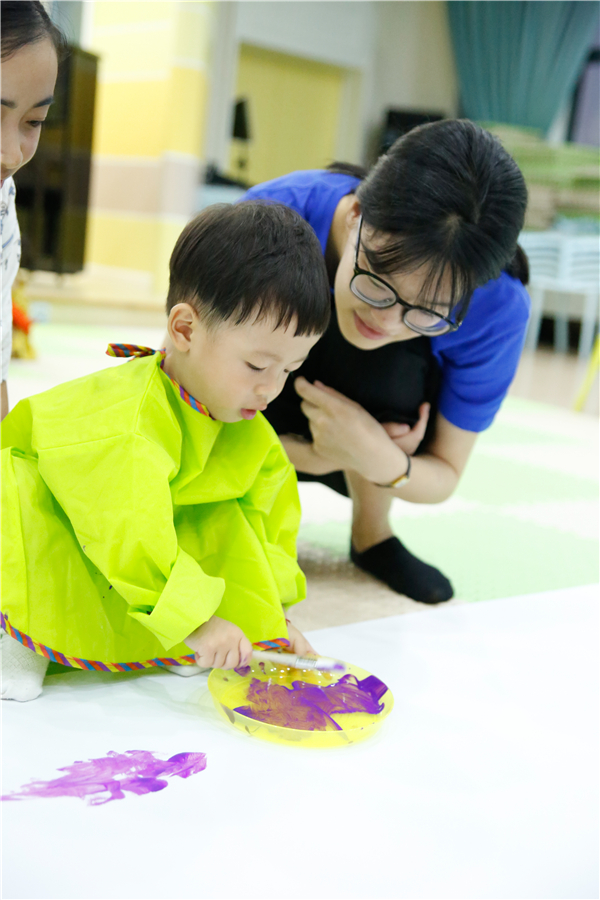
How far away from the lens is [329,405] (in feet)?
4.02

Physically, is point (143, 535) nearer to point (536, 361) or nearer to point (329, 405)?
point (329, 405)

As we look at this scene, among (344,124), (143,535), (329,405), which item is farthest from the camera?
(344,124)

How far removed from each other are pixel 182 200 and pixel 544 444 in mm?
3514

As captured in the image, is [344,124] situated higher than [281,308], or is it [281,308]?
[344,124]

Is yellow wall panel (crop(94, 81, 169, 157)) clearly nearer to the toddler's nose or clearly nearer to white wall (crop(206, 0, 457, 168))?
white wall (crop(206, 0, 457, 168))

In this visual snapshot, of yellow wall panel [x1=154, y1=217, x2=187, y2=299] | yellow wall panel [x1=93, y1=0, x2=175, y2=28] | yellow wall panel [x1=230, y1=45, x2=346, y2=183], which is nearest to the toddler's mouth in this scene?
yellow wall panel [x1=154, y1=217, x2=187, y2=299]

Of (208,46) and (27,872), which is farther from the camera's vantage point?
(208,46)

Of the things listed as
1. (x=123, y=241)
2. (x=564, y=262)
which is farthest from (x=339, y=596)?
(x=123, y=241)

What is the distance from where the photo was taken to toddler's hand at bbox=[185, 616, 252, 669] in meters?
0.85

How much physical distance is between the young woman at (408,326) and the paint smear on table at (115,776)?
0.55 m

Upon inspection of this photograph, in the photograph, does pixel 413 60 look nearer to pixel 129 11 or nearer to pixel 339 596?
pixel 129 11

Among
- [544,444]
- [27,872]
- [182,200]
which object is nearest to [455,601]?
[27,872]

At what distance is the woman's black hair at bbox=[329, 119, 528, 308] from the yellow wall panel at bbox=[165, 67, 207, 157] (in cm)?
475

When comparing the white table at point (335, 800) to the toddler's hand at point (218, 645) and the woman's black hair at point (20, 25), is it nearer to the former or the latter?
the toddler's hand at point (218, 645)
